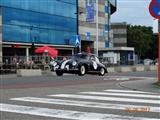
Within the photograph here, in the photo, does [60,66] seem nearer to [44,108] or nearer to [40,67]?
[40,67]

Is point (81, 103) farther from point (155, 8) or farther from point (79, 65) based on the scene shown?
point (79, 65)

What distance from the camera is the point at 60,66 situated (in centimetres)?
2830

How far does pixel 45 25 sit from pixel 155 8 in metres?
52.2

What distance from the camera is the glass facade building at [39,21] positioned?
59.7 meters

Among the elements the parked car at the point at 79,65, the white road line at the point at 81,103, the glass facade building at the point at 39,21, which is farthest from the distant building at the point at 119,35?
the white road line at the point at 81,103

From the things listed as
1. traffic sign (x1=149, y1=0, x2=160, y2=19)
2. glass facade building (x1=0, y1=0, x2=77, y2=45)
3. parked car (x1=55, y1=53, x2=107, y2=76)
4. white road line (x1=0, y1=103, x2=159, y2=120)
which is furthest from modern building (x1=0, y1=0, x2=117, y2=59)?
white road line (x1=0, y1=103, x2=159, y2=120)

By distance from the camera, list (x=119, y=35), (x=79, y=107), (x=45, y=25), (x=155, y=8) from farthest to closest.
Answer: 1. (x=119, y=35)
2. (x=45, y=25)
3. (x=155, y=8)
4. (x=79, y=107)

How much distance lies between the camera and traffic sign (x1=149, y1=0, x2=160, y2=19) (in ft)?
51.6

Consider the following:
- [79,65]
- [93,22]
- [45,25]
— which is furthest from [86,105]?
[93,22]

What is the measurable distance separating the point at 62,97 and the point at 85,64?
15.0 meters

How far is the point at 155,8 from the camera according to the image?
15750 mm

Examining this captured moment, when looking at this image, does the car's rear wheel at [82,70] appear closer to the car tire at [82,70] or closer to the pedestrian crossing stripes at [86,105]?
the car tire at [82,70]

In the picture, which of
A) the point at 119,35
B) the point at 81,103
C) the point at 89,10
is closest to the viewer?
the point at 81,103

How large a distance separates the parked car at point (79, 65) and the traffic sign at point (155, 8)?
40.8 feet
